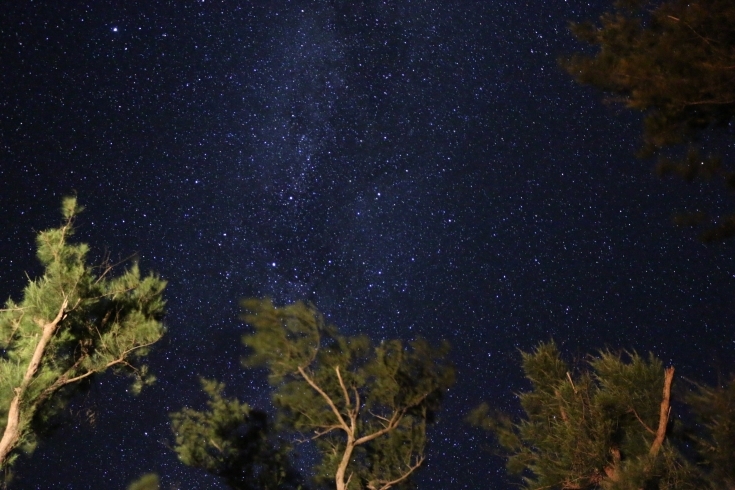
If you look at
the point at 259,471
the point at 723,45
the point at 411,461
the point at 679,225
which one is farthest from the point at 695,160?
the point at 259,471

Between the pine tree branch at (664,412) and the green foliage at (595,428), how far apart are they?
0.03 m

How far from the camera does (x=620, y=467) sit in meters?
9.34

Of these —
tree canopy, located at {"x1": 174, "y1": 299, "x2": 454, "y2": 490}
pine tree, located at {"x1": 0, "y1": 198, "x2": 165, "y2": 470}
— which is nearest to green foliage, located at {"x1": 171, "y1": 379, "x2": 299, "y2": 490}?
tree canopy, located at {"x1": 174, "y1": 299, "x2": 454, "y2": 490}

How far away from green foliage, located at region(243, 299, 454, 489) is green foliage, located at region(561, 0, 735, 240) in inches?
211

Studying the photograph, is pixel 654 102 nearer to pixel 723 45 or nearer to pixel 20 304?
pixel 723 45

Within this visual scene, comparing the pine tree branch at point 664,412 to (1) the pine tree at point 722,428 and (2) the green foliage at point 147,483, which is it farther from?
(2) the green foliage at point 147,483

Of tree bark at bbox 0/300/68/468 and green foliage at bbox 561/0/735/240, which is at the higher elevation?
green foliage at bbox 561/0/735/240

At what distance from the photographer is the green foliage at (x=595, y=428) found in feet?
32.2

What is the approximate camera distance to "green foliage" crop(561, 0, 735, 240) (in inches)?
269

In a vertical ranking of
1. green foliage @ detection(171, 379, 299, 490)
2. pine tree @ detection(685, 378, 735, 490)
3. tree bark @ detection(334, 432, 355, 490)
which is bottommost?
green foliage @ detection(171, 379, 299, 490)

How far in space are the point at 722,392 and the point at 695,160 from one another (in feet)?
10.3

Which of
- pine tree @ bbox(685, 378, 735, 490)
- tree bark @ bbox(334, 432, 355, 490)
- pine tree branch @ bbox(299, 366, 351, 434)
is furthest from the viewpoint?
pine tree branch @ bbox(299, 366, 351, 434)

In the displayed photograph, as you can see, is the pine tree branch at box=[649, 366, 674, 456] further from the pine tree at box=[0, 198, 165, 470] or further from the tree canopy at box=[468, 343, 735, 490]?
the pine tree at box=[0, 198, 165, 470]

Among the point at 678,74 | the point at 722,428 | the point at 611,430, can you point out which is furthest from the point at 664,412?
the point at 678,74
